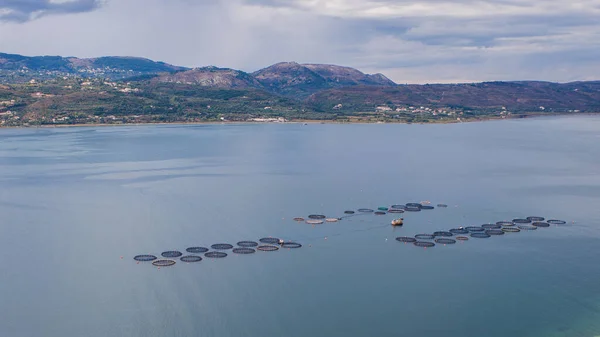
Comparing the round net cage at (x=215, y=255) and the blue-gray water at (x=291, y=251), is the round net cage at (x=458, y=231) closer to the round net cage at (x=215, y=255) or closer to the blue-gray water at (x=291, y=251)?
the blue-gray water at (x=291, y=251)

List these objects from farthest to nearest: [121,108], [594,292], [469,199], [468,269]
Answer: [121,108]
[469,199]
[468,269]
[594,292]

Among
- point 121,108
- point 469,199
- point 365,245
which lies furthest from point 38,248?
point 121,108

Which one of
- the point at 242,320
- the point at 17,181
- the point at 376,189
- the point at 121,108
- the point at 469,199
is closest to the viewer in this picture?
the point at 242,320

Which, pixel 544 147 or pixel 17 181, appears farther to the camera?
pixel 544 147

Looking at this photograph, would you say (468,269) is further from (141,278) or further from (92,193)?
(92,193)

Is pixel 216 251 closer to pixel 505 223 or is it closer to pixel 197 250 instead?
pixel 197 250

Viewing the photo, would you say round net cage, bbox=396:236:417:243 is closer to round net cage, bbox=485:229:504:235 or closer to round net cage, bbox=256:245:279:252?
round net cage, bbox=485:229:504:235

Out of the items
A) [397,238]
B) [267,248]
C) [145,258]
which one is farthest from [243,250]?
[397,238]

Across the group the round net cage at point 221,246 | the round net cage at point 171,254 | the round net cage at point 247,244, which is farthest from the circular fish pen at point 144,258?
the round net cage at point 247,244
